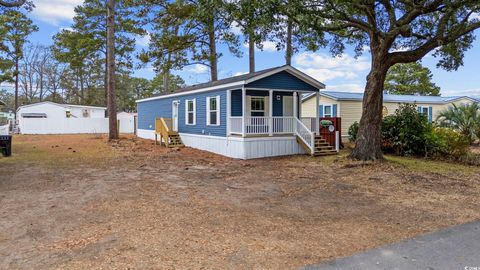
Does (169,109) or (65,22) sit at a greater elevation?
(65,22)

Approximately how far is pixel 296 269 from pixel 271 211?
2.29 m

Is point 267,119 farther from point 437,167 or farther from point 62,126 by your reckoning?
point 62,126

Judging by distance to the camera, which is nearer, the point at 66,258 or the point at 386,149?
the point at 66,258

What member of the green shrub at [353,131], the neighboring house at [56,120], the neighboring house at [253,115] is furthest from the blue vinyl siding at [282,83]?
the neighboring house at [56,120]

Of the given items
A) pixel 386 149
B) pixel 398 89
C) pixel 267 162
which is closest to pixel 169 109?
pixel 267 162

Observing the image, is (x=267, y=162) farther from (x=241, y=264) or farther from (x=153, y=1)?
(x=153, y=1)

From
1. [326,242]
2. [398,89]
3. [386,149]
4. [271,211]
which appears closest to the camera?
[326,242]

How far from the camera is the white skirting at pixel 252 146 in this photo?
43.2 ft

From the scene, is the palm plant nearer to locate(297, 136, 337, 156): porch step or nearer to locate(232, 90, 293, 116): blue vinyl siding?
locate(297, 136, 337, 156): porch step

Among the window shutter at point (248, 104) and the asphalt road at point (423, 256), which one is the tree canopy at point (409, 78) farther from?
the asphalt road at point (423, 256)

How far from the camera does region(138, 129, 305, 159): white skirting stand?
43.2 feet

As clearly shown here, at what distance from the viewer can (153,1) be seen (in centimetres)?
2008

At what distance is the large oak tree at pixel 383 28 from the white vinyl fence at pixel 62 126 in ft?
76.3

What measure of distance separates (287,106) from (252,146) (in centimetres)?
356
